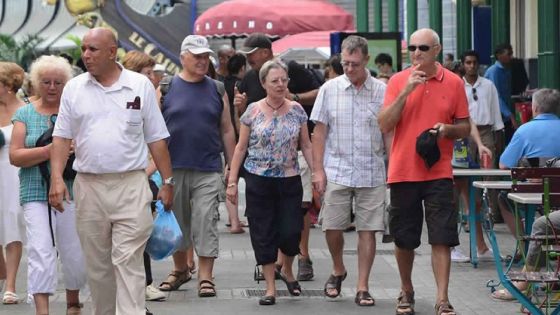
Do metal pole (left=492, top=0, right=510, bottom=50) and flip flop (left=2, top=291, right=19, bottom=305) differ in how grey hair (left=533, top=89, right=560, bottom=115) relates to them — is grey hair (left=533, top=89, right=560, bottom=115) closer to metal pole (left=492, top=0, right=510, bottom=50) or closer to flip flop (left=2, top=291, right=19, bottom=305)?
flip flop (left=2, top=291, right=19, bottom=305)

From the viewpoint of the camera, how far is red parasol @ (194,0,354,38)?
3588 cm

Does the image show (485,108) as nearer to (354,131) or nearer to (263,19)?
(354,131)

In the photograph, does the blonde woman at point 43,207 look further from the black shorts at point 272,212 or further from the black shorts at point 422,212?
the black shorts at point 422,212

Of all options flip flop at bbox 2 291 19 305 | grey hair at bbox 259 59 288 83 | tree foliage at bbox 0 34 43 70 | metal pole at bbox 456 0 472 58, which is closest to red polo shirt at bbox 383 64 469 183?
grey hair at bbox 259 59 288 83

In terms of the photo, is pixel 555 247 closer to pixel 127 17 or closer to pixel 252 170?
pixel 252 170

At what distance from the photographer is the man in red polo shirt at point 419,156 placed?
31.5ft

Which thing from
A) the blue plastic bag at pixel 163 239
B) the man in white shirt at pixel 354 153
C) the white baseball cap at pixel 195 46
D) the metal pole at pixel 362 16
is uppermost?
the metal pole at pixel 362 16

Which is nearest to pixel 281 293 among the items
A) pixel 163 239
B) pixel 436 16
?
pixel 163 239

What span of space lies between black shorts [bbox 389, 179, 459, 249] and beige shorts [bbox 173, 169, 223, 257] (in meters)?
1.66

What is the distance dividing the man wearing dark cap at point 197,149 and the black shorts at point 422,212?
1.69m

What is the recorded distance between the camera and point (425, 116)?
972 cm

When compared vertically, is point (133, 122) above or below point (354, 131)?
above

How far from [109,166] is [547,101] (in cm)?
418

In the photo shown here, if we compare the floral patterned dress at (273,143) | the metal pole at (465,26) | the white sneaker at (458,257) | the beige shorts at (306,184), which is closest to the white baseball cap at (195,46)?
the floral patterned dress at (273,143)
